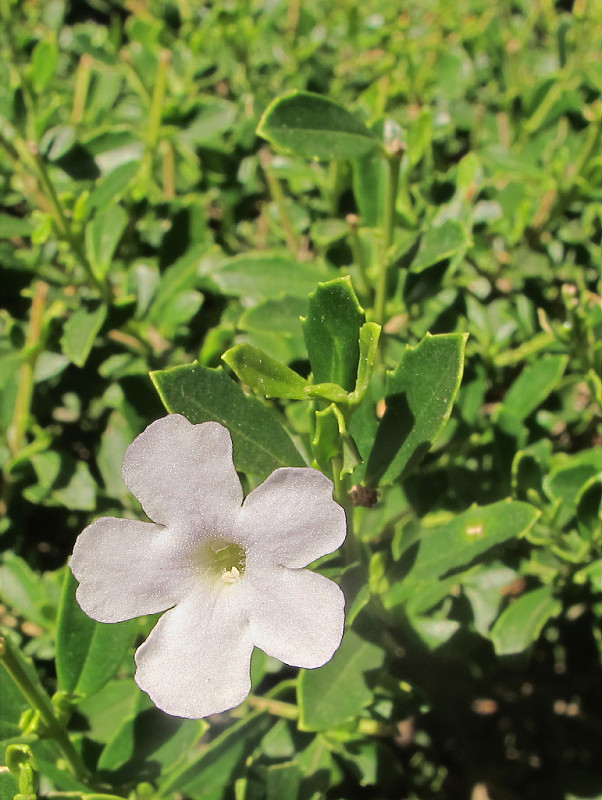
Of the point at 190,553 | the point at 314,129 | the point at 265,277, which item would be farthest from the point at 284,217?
the point at 190,553

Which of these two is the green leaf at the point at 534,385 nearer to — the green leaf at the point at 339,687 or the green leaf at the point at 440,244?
the green leaf at the point at 440,244

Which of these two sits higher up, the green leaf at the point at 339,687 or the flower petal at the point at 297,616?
the flower petal at the point at 297,616

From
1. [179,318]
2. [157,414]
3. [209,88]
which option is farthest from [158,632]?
[209,88]

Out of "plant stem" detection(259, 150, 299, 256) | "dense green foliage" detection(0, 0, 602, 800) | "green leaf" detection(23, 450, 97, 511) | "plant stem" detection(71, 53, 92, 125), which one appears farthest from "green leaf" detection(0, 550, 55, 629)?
"plant stem" detection(71, 53, 92, 125)

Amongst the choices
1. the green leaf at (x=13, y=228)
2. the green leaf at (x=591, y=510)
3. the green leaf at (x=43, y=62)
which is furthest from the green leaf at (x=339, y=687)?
the green leaf at (x=43, y=62)

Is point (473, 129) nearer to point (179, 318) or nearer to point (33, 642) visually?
point (179, 318)
